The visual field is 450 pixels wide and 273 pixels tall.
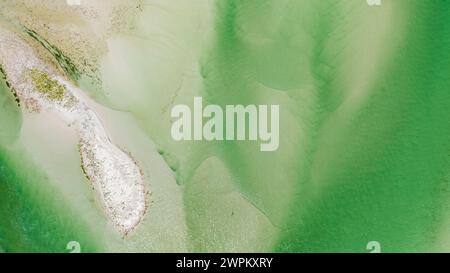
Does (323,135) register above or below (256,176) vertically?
above

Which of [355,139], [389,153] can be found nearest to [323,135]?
[355,139]

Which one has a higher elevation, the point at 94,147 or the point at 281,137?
the point at 281,137

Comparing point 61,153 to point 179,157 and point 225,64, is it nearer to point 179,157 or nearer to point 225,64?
point 179,157

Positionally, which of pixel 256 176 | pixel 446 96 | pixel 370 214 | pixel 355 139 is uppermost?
pixel 446 96

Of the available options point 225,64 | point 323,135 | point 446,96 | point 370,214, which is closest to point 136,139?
point 225,64

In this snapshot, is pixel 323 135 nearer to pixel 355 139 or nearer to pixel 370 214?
pixel 355 139
